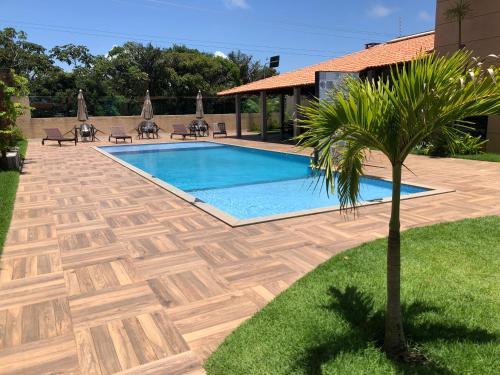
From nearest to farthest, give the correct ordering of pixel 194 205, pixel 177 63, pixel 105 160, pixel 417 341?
pixel 417 341 → pixel 194 205 → pixel 105 160 → pixel 177 63

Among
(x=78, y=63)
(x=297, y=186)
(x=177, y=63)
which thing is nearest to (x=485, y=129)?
(x=297, y=186)

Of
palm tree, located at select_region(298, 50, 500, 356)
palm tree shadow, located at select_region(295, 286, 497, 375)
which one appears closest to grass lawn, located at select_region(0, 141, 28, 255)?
palm tree shadow, located at select_region(295, 286, 497, 375)

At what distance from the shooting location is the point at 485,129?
43.8ft

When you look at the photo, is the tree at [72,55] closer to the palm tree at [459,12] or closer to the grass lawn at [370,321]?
the palm tree at [459,12]

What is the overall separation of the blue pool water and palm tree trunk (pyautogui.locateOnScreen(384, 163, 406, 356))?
1661 mm

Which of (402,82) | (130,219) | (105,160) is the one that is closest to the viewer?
(402,82)

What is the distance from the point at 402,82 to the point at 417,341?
5.56 ft

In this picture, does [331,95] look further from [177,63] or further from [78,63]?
[78,63]

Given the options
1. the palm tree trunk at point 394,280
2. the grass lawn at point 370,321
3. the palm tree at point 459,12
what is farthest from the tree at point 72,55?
the palm tree trunk at point 394,280

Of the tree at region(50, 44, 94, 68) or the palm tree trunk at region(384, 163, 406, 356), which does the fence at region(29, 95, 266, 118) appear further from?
the palm tree trunk at region(384, 163, 406, 356)

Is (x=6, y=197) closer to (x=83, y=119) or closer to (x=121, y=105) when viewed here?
(x=83, y=119)

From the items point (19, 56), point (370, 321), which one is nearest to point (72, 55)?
point (19, 56)

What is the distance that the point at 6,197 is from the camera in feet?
23.8

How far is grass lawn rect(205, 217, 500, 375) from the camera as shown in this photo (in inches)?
97.1
